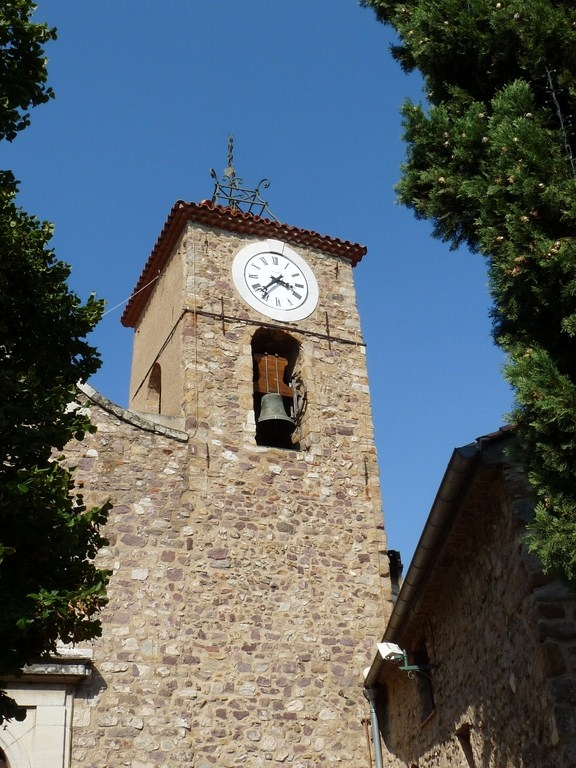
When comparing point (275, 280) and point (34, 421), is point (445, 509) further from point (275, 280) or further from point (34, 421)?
point (275, 280)

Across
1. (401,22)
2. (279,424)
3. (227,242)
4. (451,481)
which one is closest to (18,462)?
(451,481)

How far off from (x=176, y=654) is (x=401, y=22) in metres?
6.65

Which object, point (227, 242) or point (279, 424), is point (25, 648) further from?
point (227, 242)

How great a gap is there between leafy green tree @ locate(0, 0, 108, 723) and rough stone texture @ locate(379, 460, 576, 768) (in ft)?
8.63

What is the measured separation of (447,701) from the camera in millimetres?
7703

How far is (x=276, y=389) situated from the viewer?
41.0 ft

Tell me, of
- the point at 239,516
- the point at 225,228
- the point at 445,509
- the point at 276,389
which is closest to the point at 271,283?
the point at 225,228

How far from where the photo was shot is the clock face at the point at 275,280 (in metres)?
12.8

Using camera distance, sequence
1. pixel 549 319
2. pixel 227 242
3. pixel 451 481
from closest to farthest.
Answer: pixel 549 319 < pixel 451 481 < pixel 227 242

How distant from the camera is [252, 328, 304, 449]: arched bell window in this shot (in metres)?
12.1

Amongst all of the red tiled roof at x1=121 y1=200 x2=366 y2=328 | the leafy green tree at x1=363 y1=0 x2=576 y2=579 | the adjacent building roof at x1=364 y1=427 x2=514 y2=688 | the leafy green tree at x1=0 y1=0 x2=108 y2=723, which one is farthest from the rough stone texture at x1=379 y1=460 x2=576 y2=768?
the red tiled roof at x1=121 y1=200 x2=366 y2=328

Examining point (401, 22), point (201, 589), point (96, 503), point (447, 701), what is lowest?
point (447, 701)

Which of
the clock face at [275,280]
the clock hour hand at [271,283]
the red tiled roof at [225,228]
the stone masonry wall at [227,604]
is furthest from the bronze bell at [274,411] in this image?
the red tiled roof at [225,228]

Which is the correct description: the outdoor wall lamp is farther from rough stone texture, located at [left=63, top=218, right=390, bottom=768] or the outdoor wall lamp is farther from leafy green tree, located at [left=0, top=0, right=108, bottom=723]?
leafy green tree, located at [left=0, top=0, right=108, bottom=723]
